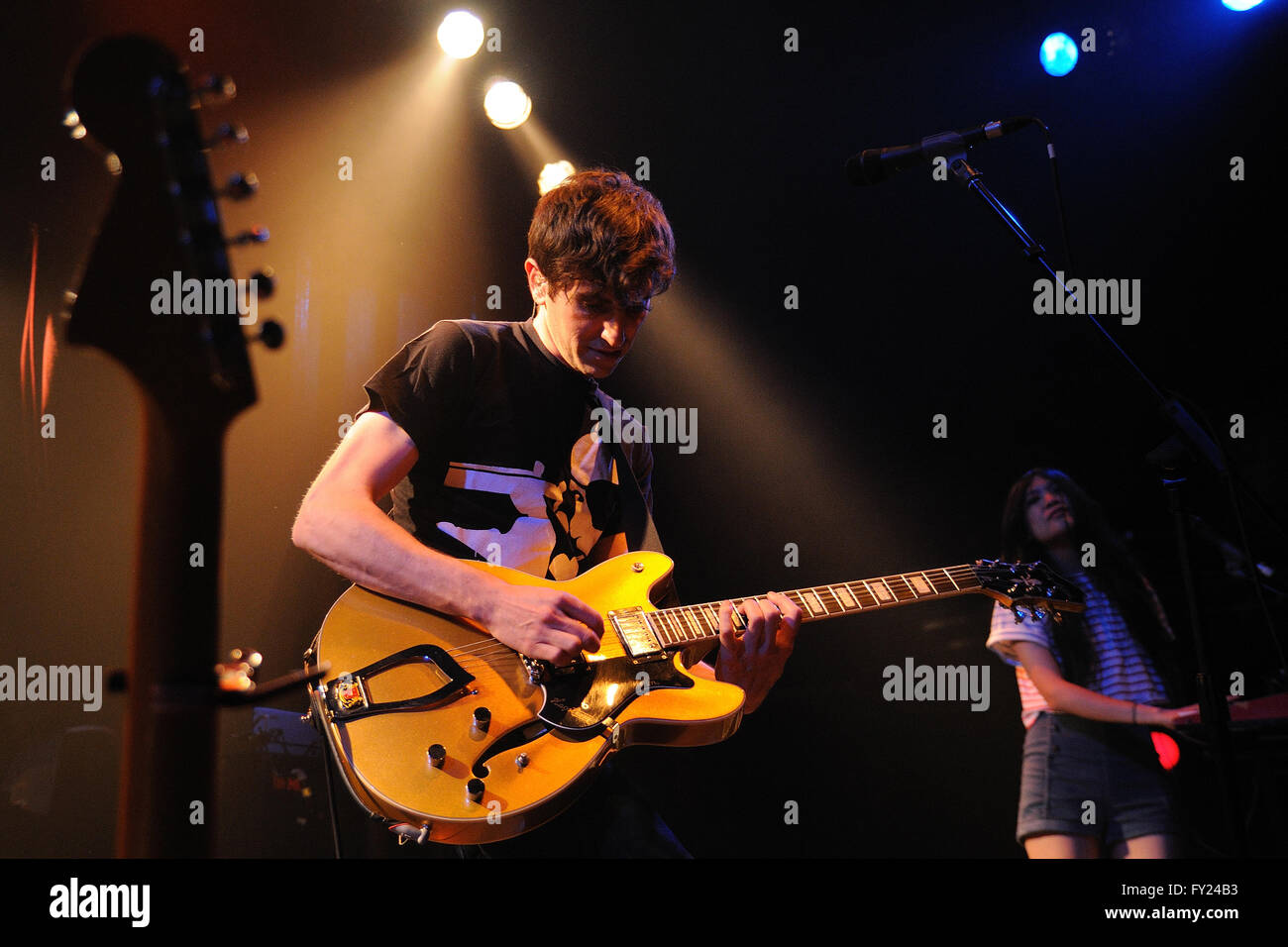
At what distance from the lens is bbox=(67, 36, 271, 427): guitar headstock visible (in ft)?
4.32

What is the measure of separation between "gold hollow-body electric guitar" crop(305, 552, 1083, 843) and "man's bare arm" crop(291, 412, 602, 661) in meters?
0.05

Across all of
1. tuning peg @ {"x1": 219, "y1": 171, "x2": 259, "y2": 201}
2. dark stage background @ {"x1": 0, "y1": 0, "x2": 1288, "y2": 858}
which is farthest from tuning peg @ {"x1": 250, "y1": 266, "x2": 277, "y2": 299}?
dark stage background @ {"x1": 0, "y1": 0, "x2": 1288, "y2": 858}

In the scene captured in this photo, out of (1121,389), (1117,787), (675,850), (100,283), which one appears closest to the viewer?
(100,283)

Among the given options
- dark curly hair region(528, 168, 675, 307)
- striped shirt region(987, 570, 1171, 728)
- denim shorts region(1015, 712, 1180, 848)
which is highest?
dark curly hair region(528, 168, 675, 307)

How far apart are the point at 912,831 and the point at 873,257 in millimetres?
2471

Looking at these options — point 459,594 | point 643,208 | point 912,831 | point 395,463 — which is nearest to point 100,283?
point 395,463

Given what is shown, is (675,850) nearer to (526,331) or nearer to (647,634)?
(647,634)

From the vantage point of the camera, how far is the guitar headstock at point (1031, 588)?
245cm

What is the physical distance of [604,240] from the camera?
93.7 inches

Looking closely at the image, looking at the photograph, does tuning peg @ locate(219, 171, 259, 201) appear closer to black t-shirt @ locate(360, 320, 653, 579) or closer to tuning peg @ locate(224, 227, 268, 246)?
tuning peg @ locate(224, 227, 268, 246)

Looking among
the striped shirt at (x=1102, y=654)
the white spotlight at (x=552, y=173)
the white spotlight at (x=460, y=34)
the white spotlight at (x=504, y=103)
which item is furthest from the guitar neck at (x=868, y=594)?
the white spotlight at (x=460, y=34)

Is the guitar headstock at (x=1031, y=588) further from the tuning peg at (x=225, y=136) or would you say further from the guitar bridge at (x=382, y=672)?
the tuning peg at (x=225, y=136)

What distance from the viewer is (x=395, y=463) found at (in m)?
2.08

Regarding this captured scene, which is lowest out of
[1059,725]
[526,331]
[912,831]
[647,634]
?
[912,831]
